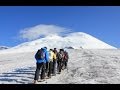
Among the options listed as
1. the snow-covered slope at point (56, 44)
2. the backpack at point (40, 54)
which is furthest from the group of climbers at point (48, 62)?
the snow-covered slope at point (56, 44)

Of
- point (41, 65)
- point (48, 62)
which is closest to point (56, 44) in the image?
point (48, 62)

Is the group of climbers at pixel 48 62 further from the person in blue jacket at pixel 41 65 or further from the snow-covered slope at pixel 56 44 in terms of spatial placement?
the snow-covered slope at pixel 56 44

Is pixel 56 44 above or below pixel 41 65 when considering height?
above

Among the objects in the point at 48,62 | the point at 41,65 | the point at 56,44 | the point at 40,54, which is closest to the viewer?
the point at 40,54

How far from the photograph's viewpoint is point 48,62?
1230cm

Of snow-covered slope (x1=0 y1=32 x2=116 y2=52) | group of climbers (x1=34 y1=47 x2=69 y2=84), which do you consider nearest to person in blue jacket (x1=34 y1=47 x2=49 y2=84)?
group of climbers (x1=34 y1=47 x2=69 y2=84)

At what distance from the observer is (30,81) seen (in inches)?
448

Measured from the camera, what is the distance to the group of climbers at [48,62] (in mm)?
11070

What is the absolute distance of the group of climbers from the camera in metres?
11.1

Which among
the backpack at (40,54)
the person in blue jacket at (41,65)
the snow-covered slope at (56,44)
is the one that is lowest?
the person in blue jacket at (41,65)

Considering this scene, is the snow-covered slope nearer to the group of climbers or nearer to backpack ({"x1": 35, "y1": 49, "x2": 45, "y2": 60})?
the group of climbers

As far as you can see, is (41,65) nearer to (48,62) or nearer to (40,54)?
(40,54)
